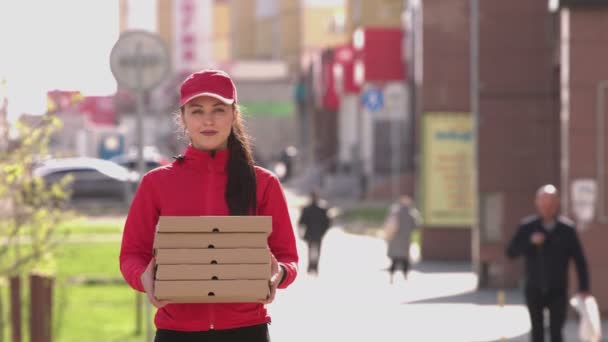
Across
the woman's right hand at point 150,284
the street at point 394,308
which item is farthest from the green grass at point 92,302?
the woman's right hand at point 150,284

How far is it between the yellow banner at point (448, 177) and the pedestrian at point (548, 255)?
1792 centimetres

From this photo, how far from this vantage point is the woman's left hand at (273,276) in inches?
214

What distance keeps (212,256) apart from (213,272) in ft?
0.17

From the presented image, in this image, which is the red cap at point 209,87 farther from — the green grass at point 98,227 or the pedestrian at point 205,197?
the green grass at point 98,227

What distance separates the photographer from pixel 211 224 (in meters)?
5.39

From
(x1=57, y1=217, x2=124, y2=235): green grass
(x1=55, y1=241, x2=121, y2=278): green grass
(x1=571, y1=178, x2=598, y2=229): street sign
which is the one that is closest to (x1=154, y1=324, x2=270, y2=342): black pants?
(x1=571, y1=178, x2=598, y2=229): street sign

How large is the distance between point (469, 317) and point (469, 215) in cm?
1215

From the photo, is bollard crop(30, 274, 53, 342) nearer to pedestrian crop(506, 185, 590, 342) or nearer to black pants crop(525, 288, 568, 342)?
pedestrian crop(506, 185, 590, 342)

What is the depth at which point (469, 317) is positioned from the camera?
2059 cm

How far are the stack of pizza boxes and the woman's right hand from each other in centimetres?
3

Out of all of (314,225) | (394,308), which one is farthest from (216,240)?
(314,225)

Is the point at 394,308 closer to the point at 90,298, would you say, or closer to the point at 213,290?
the point at 90,298

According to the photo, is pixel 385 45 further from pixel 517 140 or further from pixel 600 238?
pixel 600 238

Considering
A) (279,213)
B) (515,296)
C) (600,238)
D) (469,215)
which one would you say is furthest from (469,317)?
(279,213)
